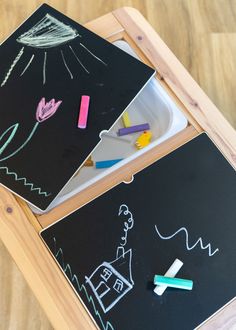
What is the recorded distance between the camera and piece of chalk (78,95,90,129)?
77 centimetres

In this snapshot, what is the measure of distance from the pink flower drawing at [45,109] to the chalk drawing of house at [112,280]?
293mm

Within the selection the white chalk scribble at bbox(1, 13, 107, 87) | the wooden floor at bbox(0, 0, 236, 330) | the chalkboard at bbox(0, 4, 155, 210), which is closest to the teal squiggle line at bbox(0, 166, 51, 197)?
the chalkboard at bbox(0, 4, 155, 210)

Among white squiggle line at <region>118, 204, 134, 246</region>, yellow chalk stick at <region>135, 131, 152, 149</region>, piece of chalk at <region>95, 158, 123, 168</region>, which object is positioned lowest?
white squiggle line at <region>118, 204, 134, 246</region>

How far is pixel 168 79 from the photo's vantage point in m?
0.86

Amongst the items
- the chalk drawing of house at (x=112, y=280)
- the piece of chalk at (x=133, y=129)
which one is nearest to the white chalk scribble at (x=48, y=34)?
the piece of chalk at (x=133, y=129)

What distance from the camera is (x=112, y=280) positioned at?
65 centimetres

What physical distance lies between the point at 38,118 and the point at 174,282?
1.27 feet

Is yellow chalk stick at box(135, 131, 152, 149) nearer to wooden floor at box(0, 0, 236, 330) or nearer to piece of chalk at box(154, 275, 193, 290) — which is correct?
piece of chalk at box(154, 275, 193, 290)

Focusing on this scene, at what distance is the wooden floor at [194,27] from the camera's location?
1452 mm

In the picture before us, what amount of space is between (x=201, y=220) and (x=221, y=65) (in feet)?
3.08

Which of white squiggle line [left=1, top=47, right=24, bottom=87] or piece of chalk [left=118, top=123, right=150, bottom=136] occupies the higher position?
white squiggle line [left=1, top=47, right=24, bottom=87]

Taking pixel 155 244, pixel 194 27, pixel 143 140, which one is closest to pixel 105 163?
pixel 143 140

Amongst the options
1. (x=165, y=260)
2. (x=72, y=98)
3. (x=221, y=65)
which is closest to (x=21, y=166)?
(x=72, y=98)

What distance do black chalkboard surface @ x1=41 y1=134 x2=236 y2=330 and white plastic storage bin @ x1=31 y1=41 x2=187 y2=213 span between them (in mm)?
73
